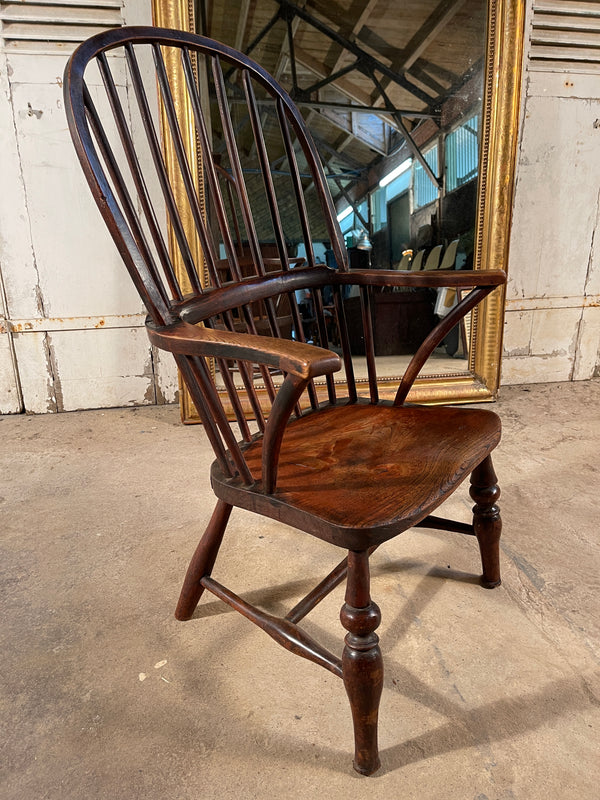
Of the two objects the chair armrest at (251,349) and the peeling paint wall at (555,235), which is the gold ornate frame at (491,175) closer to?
the peeling paint wall at (555,235)

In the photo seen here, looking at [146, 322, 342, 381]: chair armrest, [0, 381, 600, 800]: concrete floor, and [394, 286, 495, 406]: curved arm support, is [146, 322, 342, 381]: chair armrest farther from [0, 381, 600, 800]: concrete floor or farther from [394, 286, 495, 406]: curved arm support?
[0, 381, 600, 800]: concrete floor

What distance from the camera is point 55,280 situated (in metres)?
2.50

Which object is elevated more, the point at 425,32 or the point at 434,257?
the point at 425,32

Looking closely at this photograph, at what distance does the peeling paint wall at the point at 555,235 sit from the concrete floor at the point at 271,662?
1413 millimetres

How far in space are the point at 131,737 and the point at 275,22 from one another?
8.44 feet

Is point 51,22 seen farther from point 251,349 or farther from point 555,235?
point 555,235

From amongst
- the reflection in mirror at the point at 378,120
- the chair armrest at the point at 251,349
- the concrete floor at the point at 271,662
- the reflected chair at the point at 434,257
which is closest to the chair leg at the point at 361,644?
the concrete floor at the point at 271,662

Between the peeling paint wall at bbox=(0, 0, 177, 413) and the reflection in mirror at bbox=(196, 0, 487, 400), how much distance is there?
61 cm

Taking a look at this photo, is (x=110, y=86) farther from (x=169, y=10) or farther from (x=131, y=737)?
(x=169, y=10)

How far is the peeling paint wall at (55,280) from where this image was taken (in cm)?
233

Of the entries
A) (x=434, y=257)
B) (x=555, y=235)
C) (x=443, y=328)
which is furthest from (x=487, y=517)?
(x=555, y=235)

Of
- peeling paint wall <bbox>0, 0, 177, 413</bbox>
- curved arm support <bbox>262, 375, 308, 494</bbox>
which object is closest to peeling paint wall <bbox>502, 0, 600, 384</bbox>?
peeling paint wall <bbox>0, 0, 177, 413</bbox>

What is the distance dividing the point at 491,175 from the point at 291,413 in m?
2.17

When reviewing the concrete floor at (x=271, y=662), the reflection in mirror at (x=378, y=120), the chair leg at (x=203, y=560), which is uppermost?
the reflection in mirror at (x=378, y=120)
